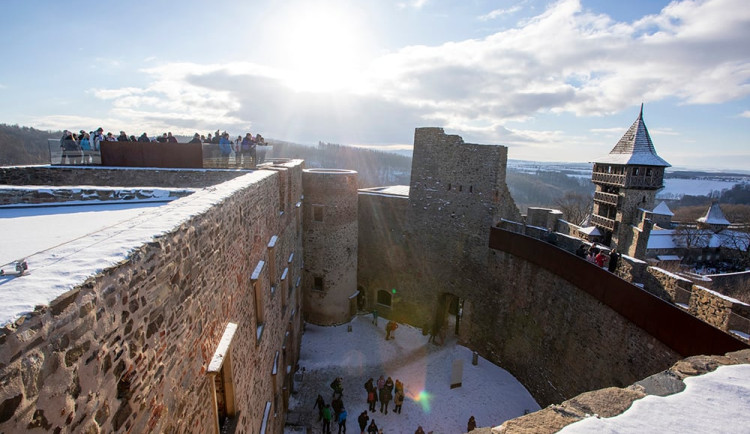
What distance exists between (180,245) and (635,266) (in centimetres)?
1158

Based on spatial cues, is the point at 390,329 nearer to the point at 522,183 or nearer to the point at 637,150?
the point at 637,150

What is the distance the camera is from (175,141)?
528 inches

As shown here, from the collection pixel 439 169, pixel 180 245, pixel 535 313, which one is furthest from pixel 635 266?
pixel 180 245

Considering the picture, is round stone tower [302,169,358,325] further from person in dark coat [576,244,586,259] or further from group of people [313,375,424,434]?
person in dark coat [576,244,586,259]

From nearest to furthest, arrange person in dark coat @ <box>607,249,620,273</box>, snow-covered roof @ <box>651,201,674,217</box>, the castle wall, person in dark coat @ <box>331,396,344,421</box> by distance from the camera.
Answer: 1. the castle wall
2. person in dark coat @ <box>607,249,620,273</box>
3. person in dark coat @ <box>331,396,344,421</box>
4. snow-covered roof @ <box>651,201,674,217</box>

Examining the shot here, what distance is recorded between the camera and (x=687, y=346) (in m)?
7.93

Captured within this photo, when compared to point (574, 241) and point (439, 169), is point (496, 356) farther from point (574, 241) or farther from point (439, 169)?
point (439, 169)

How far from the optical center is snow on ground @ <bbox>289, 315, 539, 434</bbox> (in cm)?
1218

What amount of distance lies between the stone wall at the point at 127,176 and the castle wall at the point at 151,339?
527 cm

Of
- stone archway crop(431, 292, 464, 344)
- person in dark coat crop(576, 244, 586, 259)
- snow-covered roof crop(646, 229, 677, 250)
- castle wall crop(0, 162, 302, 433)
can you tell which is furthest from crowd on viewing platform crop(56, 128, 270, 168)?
snow-covered roof crop(646, 229, 677, 250)

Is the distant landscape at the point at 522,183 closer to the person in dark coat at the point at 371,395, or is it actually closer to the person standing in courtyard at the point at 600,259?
the person standing in courtyard at the point at 600,259

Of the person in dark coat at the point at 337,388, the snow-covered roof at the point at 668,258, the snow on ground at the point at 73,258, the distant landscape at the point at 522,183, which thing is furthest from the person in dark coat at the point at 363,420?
the distant landscape at the point at 522,183

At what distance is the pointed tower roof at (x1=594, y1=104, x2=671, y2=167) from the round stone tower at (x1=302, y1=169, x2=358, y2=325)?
80.2 ft

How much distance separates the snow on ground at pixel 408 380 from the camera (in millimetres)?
12180
